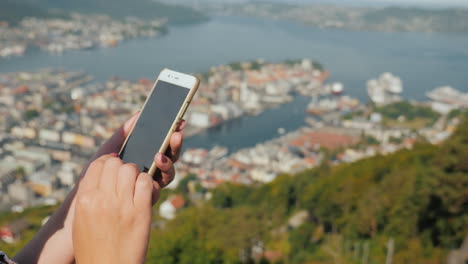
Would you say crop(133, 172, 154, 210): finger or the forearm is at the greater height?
crop(133, 172, 154, 210): finger

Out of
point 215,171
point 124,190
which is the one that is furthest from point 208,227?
point 215,171

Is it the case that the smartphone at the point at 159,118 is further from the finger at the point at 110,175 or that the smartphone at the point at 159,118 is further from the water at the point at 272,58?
the water at the point at 272,58

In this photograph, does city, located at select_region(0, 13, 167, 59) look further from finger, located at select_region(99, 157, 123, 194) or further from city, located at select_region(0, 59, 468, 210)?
finger, located at select_region(99, 157, 123, 194)

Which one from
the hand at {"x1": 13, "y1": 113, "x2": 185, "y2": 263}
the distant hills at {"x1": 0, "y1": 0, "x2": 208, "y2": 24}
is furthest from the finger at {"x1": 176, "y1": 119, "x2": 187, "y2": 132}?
the distant hills at {"x1": 0, "y1": 0, "x2": 208, "y2": 24}

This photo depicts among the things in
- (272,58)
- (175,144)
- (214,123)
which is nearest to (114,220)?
(175,144)

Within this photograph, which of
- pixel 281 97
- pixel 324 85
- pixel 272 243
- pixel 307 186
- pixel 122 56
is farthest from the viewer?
pixel 122 56

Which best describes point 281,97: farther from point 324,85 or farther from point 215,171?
point 215,171

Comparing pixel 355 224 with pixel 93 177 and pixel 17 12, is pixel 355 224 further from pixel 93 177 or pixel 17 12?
pixel 17 12
